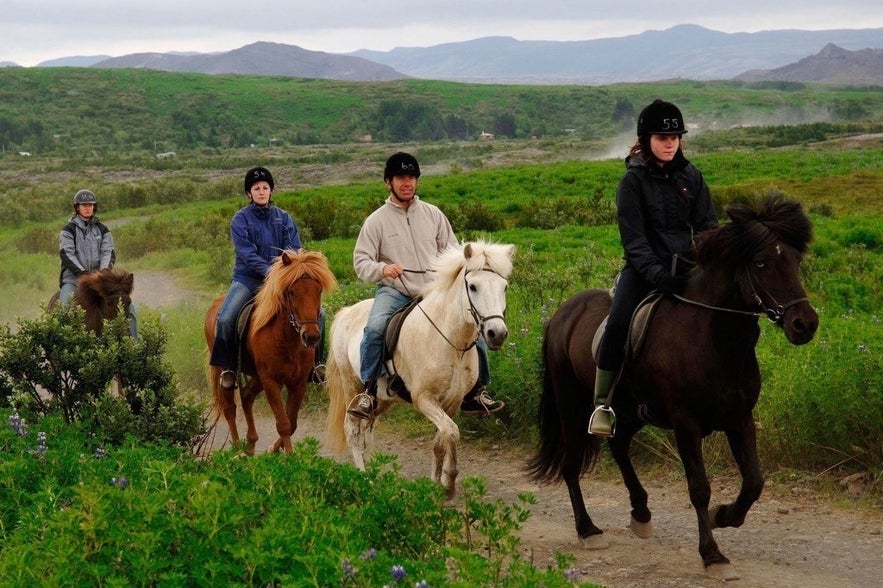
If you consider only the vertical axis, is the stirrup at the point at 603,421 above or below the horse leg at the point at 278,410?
above

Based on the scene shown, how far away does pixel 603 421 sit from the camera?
7016 millimetres

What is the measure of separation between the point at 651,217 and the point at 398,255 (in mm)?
2842

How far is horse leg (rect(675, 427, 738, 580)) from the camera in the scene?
6266mm

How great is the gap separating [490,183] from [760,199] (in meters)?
35.6

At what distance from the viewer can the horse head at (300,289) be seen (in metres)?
9.39

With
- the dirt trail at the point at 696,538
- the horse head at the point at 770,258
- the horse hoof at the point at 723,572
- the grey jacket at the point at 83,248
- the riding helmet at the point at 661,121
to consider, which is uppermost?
the riding helmet at the point at 661,121

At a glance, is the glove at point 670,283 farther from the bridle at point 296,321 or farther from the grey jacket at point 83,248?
the grey jacket at point 83,248

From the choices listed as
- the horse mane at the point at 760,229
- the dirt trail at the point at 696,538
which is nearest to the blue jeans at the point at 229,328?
the dirt trail at the point at 696,538

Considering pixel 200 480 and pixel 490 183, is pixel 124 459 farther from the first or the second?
pixel 490 183

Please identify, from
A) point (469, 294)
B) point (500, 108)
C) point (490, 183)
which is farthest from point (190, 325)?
point (500, 108)

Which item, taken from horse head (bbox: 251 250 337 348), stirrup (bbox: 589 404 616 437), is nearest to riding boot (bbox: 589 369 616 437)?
stirrup (bbox: 589 404 616 437)

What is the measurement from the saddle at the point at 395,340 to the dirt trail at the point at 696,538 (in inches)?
47.7

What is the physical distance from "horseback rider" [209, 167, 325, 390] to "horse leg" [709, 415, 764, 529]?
200 inches

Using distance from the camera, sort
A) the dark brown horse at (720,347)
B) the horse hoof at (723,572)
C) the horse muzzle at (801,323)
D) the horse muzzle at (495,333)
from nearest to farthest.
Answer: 1. the horse muzzle at (801,323)
2. the dark brown horse at (720,347)
3. the horse hoof at (723,572)
4. the horse muzzle at (495,333)
